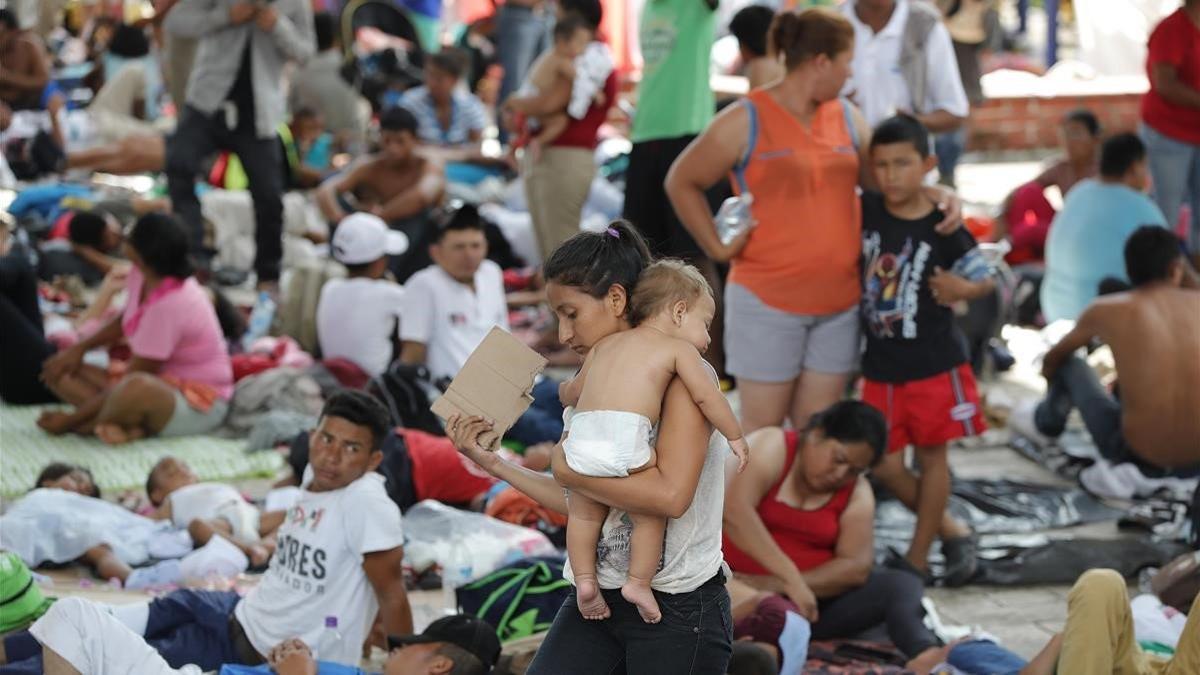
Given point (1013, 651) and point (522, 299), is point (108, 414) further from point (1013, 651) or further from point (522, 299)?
point (1013, 651)

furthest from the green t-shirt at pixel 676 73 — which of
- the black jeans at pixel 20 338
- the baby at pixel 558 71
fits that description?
the black jeans at pixel 20 338

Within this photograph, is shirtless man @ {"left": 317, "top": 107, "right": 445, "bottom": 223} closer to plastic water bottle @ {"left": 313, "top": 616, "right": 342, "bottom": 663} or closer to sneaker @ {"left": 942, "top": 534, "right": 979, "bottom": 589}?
sneaker @ {"left": 942, "top": 534, "right": 979, "bottom": 589}

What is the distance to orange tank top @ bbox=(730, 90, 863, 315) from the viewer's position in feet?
16.2

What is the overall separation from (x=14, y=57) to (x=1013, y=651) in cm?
969

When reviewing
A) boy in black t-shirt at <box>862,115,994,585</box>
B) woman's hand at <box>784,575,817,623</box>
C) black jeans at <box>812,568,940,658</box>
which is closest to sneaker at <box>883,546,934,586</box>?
boy in black t-shirt at <box>862,115,994,585</box>

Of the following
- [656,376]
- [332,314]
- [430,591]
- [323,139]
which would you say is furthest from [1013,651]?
[323,139]

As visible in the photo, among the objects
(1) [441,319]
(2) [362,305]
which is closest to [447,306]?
(1) [441,319]

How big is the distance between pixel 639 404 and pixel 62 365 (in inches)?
177

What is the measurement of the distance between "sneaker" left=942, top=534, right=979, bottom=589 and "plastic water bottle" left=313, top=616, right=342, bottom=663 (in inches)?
82.7

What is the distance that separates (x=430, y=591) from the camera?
5047 millimetres

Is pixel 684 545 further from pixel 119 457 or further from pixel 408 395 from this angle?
pixel 119 457

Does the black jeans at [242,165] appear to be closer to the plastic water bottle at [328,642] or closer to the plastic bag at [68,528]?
the plastic bag at [68,528]

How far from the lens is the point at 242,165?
8.48 m

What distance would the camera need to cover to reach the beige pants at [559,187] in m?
7.89
